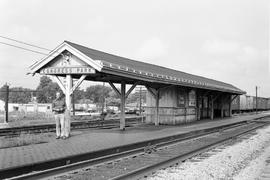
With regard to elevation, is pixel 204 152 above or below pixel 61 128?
below

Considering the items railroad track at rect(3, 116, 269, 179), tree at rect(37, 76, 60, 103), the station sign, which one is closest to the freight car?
railroad track at rect(3, 116, 269, 179)

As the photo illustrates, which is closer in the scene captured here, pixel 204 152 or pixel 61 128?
pixel 204 152

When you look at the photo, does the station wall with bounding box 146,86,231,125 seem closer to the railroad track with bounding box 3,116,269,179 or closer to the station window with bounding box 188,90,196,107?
the station window with bounding box 188,90,196,107

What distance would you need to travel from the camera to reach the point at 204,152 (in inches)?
411

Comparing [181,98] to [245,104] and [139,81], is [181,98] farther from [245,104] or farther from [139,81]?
[245,104]

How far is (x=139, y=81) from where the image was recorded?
14750 mm

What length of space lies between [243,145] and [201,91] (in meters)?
12.1

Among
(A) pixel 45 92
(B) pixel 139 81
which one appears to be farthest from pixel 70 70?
(A) pixel 45 92

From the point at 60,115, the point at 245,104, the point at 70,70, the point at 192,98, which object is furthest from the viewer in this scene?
the point at 245,104

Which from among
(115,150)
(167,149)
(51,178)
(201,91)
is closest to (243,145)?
(167,149)

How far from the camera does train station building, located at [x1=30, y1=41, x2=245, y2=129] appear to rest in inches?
470

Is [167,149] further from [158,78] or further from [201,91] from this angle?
[201,91]

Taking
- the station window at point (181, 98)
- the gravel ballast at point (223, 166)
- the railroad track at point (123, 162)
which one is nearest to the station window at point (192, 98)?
the station window at point (181, 98)

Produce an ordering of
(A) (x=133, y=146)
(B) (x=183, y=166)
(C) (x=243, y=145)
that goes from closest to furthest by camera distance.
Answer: (B) (x=183, y=166) < (A) (x=133, y=146) < (C) (x=243, y=145)
